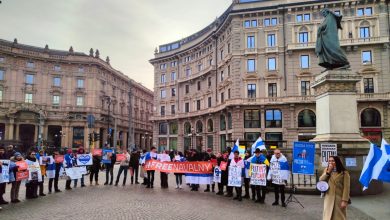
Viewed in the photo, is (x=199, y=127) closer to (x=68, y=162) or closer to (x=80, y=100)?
(x=80, y=100)

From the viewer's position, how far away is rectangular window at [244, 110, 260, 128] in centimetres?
4453

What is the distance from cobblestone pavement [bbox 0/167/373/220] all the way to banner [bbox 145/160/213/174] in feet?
5.52

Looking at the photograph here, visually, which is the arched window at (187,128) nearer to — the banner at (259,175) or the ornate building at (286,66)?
the ornate building at (286,66)

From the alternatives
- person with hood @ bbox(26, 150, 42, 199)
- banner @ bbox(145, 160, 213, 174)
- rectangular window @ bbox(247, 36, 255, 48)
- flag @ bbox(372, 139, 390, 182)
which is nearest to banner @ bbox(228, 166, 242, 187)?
banner @ bbox(145, 160, 213, 174)

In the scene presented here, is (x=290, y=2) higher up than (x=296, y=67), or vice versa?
(x=290, y=2)

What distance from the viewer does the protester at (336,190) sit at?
6410 mm

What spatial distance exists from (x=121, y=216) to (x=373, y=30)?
44.5 m

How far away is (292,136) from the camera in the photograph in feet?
140

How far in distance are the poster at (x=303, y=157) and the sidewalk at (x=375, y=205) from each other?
6.62ft

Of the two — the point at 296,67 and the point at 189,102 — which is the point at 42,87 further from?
the point at 296,67

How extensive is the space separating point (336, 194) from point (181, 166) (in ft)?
34.6

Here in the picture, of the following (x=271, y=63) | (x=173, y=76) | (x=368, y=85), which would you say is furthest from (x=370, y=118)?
(x=173, y=76)

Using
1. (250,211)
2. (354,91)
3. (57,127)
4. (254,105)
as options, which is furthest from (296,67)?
(57,127)

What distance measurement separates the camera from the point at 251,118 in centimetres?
4481
